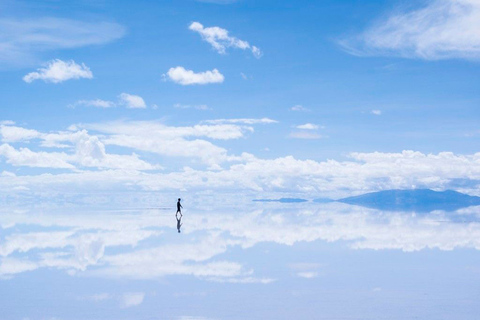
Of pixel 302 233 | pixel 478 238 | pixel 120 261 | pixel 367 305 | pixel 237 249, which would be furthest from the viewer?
pixel 302 233

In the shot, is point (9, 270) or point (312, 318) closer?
point (312, 318)

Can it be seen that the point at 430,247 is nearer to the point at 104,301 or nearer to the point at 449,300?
the point at 449,300

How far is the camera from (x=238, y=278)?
18922 millimetres

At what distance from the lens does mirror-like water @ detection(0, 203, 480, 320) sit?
1438 cm

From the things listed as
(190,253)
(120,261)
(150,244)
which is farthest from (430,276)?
(150,244)

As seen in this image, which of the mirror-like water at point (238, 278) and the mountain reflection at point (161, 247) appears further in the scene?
the mountain reflection at point (161, 247)

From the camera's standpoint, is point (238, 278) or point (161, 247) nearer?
point (238, 278)

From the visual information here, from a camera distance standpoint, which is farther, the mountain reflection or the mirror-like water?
the mountain reflection

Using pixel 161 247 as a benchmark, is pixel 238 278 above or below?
below

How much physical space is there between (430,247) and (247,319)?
61.6ft

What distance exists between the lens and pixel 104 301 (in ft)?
50.4

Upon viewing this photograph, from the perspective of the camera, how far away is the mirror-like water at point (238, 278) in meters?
14.4

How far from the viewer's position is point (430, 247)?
94.0 feet

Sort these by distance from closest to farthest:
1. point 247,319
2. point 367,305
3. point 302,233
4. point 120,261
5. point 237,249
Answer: point 247,319
point 367,305
point 120,261
point 237,249
point 302,233
